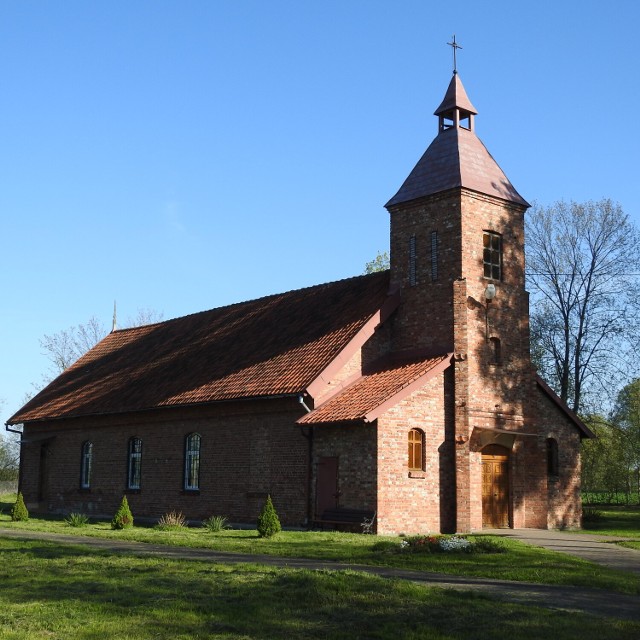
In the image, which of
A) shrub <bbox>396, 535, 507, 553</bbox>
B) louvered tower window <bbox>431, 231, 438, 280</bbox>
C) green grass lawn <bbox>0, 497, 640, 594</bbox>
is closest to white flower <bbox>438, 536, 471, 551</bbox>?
shrub <bbox>396, 535, 507, 553</bbox>

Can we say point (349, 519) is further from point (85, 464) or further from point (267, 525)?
point (85, 464)

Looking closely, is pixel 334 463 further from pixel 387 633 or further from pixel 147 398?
pixel 387 633

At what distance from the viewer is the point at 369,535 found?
71.1ft

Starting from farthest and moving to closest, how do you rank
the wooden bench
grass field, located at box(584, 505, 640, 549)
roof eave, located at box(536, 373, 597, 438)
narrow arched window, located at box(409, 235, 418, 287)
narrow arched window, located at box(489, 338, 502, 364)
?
roof eave, located at box(536, 373, 597, 438) < narrow arched window, located at box(409, 235, 418, 287) < narrow arched window, located at box(489, 338, 502, 364) < grass field, located at box(584, 505, 640, 549) < the wooden bench

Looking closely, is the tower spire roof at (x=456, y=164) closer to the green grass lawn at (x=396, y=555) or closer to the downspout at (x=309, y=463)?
the downspout at (x=309, y=463)

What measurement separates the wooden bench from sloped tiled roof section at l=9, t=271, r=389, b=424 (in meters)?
3.52

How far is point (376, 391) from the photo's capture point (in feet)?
78.0

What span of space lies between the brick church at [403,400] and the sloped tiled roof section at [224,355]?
0.10 metres

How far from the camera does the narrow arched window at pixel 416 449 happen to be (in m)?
23.6

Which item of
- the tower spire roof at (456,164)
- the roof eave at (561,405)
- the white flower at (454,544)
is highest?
the tower spire roof at (456,164)

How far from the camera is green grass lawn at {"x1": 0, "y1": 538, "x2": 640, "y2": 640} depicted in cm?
900

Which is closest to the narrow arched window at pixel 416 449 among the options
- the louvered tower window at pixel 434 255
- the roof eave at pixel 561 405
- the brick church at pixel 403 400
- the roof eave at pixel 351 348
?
the brick church at pixel 403 400

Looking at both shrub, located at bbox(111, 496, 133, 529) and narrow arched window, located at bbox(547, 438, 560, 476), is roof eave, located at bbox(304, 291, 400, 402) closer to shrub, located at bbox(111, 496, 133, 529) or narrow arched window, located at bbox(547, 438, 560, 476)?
shrub, located at bbox(111, 496, 133, 529)

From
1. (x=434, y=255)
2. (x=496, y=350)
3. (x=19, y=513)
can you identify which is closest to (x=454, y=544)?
(x=496, y=350)
